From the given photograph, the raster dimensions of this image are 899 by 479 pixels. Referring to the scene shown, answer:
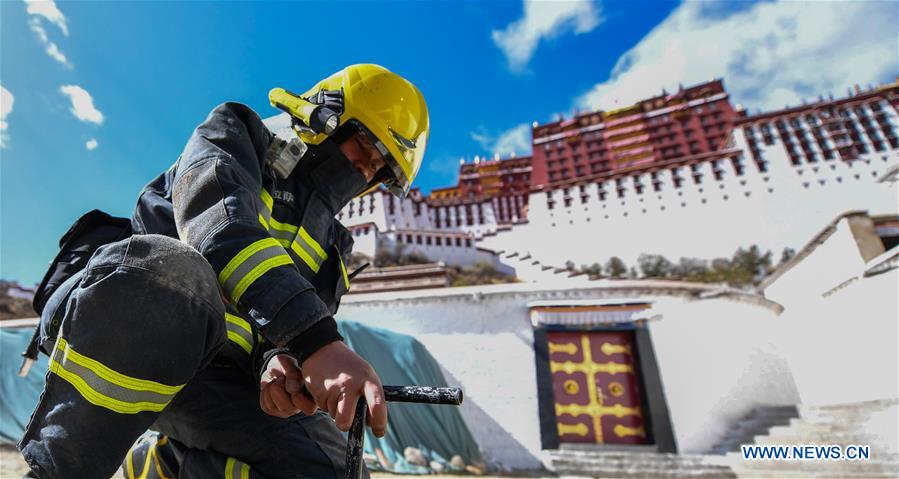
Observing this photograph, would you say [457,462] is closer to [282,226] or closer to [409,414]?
[409,414]

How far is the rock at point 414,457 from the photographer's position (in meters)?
6.94

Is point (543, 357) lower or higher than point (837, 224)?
lower

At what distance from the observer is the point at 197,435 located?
1191 mm

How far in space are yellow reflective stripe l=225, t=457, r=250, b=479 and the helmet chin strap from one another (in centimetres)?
92

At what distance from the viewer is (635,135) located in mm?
43969

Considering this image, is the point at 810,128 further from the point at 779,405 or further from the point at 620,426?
the point at 620,426

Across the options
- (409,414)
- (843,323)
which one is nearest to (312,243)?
(409,414)

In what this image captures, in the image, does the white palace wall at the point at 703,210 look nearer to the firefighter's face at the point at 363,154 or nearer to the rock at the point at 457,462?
the rock at the point at 457,462

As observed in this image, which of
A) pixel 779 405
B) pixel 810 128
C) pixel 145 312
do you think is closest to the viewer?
pixel 145 312

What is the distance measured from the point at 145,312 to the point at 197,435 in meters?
0.64

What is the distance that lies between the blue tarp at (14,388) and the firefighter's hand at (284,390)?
8.55 m

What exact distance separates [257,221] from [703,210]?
35633 mm

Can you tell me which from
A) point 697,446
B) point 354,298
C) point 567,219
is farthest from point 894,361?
point 567,219

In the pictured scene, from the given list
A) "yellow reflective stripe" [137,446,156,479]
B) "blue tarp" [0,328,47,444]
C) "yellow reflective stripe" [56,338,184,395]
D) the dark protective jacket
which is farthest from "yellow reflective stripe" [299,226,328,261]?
"blue tarp" [0,328,47,444]
